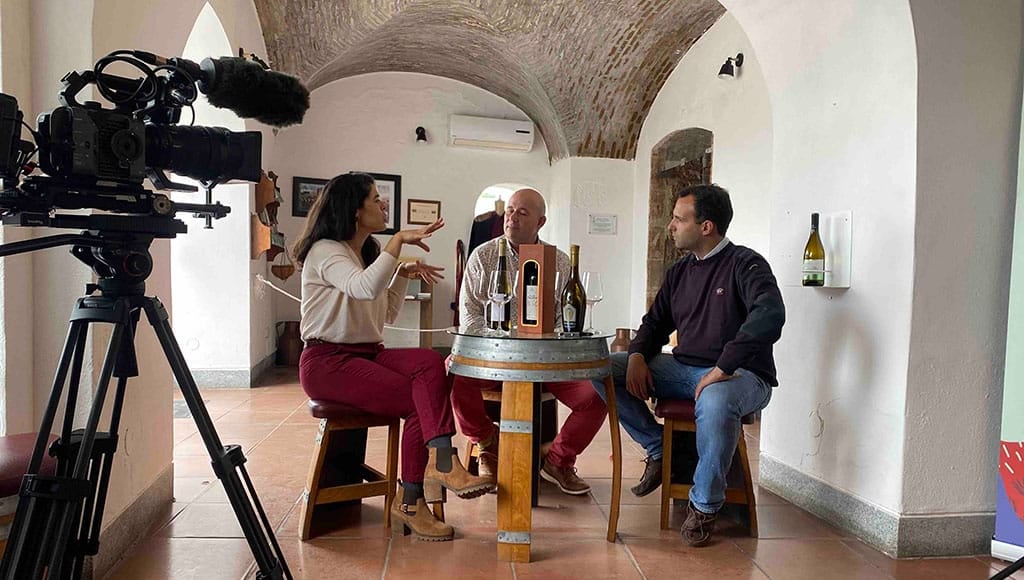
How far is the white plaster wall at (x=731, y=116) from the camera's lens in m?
4.72

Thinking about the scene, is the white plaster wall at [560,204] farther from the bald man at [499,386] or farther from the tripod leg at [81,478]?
the tripod leg at [81,478]

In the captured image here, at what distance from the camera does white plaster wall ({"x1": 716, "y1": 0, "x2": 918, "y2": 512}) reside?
215 cm

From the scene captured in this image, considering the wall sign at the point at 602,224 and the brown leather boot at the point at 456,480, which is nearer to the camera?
the brown leather boot at the point at 456,480

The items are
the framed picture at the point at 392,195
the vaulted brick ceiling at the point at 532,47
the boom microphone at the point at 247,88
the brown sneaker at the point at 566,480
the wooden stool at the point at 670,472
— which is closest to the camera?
the boom microphone at the point at 247,88

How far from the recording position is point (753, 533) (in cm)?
232

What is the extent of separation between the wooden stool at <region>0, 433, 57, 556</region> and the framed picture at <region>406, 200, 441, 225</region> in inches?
225

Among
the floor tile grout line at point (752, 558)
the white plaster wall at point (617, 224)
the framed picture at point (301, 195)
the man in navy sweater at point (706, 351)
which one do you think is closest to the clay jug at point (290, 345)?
the framed picture at point (301, 195)

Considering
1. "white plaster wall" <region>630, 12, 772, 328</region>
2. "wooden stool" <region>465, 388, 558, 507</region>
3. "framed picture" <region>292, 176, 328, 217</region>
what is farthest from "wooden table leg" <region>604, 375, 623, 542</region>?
"framed picture" <region>292, 176, 328, 217</region>

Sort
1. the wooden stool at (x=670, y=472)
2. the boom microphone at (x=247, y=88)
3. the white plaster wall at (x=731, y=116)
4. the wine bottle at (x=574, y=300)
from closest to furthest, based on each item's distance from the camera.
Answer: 1. the boom microphone at (x=247, y=88)
2. the wooden stool at (x=670, y=472)
3. the wine bottle at (x=574, y=300)
4. the white plaster wall at (x=731, y=116)

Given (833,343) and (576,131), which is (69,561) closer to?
(833,343)

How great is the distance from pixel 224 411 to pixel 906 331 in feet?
12.3

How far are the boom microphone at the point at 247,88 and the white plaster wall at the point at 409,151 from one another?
5.69 meters

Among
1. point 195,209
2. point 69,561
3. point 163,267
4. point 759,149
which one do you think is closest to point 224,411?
point 163,267

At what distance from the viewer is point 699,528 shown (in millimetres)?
2199
